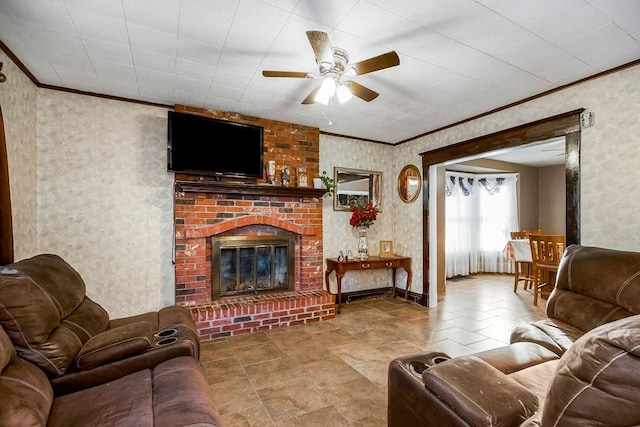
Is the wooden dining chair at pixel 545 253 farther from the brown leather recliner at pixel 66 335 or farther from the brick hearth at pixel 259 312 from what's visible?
the brown leather recliner at pixel 66 335

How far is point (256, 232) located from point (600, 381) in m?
3.41

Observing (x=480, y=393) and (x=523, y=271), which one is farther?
(x=523, y=271)

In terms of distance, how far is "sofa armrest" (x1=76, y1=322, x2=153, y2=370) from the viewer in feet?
4.84

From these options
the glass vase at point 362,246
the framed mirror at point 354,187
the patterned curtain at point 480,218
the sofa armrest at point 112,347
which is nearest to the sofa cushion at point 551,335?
the sofa armrest at point 112,347

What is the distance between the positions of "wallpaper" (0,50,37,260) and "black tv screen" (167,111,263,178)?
1.11 metres

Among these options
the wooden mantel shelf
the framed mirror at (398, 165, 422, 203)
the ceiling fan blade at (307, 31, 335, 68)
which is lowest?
the wooden mantel shelf

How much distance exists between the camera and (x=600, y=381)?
0.70 m

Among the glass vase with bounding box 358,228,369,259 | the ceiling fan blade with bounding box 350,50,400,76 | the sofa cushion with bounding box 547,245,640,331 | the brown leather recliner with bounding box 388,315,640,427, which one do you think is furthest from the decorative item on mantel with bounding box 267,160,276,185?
the sofa cushion with bounding box 547,245,640,331

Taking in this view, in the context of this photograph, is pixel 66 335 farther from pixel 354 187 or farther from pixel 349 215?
pixel 354 187

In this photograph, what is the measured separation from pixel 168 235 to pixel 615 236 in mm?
4203

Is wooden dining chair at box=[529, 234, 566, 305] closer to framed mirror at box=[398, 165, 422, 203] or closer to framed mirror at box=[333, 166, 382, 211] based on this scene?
framed mirror at box=[398, 165, 422, 203]

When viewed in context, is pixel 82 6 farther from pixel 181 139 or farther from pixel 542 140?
pixel 542 140

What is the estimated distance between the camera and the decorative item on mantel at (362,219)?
432 cm

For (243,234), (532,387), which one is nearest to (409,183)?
(243,234)
